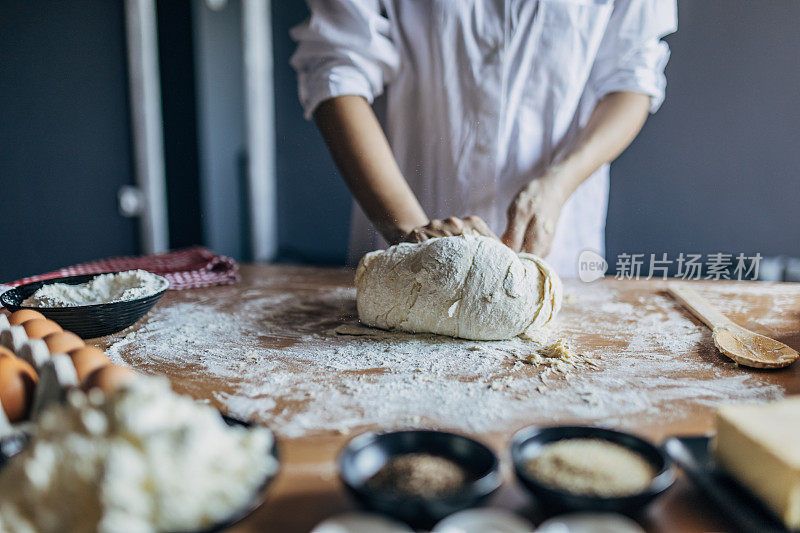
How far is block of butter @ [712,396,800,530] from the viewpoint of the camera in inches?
19.4

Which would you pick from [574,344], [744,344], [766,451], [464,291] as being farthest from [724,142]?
[766,451]

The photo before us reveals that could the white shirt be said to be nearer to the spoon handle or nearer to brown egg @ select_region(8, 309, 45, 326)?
the spoon handle

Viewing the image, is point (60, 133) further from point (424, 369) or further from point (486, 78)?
point (424, 369)

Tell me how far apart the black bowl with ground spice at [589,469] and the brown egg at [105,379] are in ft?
1.38

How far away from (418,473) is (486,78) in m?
1.39

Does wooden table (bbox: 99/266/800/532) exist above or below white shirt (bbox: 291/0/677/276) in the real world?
below

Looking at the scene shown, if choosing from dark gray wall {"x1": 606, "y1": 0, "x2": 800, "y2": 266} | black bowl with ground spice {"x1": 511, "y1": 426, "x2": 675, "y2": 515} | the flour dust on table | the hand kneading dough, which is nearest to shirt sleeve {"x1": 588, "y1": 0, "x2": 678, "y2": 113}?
dark gray wall {"x1": 606, "y1": 0, "x2": 800, "y2": 266}

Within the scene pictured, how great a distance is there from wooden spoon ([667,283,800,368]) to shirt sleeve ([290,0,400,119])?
1.03 meters

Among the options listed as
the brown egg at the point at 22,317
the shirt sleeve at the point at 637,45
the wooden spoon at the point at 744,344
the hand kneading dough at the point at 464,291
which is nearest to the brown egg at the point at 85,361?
the brown egg at the point at 22,317

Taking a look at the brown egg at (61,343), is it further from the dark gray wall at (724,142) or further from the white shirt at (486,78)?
the dark gray wall at (724,142)

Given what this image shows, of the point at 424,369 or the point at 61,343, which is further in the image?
the point at 424,369

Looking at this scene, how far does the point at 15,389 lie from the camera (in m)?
0.68

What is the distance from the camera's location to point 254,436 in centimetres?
51

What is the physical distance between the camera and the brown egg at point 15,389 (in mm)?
673
